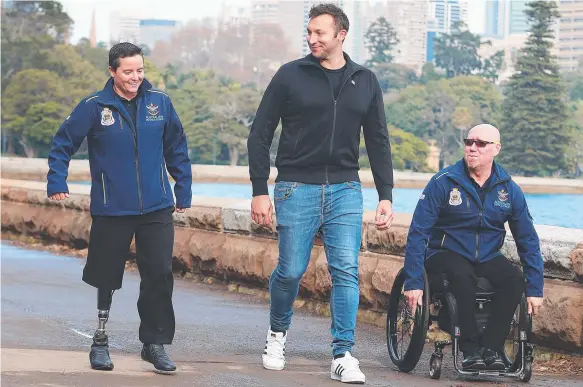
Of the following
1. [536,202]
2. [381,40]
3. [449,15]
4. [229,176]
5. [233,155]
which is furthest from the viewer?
[449,15]

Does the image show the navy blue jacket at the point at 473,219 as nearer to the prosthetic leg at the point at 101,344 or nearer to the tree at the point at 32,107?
the prosthetic leg at the point at 101,344

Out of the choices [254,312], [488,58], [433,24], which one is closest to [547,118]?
[488,58]

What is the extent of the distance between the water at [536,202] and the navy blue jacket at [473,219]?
52.1 meters

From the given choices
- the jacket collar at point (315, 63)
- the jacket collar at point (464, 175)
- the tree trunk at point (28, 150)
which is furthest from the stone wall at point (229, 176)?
the jacket collar at point (315, 63)

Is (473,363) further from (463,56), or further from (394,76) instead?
(463,56)

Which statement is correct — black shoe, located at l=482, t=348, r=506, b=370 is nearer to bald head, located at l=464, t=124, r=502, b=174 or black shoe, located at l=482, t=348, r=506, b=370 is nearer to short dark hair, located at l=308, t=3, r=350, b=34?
bald head, located at l=464, t=124, r=502, b=174

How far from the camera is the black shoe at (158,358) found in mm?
6289

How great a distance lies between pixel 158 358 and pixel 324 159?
47.6 inches

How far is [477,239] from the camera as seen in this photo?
6.63 meters

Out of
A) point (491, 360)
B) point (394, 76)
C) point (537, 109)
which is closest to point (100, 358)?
point (491, 360)

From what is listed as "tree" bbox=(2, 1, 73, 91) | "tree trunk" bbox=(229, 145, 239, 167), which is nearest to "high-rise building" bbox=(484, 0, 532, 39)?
"tree trunk" bbox=(229, 145, 239, 167)

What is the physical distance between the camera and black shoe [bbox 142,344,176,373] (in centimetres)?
629

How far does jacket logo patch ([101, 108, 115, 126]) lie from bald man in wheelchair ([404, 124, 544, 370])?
1.53 meters

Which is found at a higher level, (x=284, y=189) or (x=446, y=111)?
(x=284, y=189)
